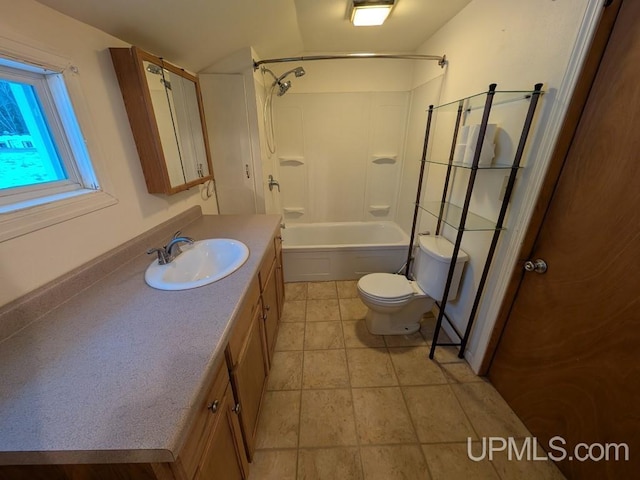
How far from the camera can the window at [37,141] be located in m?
0.84

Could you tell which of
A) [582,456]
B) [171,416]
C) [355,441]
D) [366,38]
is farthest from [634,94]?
[366,38]

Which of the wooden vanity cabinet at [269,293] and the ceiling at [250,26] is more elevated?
the ceiling at [250,26]

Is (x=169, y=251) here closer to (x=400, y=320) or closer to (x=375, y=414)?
(x=375, y=414)

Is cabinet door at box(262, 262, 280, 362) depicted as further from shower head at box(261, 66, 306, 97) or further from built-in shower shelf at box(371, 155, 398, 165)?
built-in shower shelf at box(371, 155, 398, 165)

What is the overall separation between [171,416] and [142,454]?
0.07 metres

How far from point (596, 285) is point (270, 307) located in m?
1.49

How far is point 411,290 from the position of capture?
5.79 ft

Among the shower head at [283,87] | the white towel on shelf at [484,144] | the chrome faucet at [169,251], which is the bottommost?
the chrome faucet at [169,251]

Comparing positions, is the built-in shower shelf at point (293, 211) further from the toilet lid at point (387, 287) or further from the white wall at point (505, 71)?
the white wall at point (505, 71)

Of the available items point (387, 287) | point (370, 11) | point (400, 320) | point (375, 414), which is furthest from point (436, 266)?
point (370, 11)

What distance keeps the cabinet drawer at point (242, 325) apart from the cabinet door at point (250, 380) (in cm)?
3

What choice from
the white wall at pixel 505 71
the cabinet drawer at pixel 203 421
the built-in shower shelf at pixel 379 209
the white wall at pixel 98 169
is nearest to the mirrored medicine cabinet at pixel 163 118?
the white wall at pixel 98 169

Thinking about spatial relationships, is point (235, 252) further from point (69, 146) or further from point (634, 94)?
point (634, 94)

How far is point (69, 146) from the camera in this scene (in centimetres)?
100
